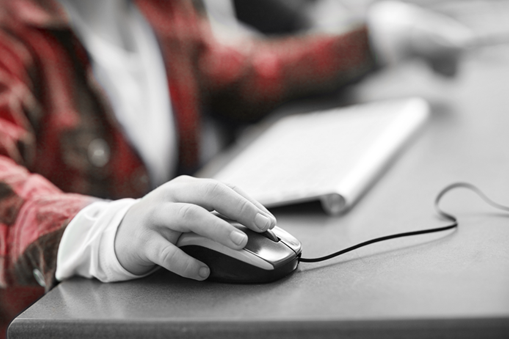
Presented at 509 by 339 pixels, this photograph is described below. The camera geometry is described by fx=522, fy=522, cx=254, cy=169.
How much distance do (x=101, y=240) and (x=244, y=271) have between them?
13 centimetres

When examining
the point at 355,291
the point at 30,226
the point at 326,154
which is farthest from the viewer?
the point at 326,154

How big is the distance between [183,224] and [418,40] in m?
0.85

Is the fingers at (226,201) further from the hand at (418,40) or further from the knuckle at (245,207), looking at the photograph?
the hand at (418,40)

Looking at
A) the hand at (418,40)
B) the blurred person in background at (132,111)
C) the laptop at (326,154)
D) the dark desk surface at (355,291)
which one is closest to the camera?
the dark desk surface at (355,291)

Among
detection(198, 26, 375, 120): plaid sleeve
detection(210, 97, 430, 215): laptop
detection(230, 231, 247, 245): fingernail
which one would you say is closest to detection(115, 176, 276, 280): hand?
detection(230, 231, 247, 245): fingernail

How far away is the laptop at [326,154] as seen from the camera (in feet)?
1.78

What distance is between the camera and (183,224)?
1.27ft

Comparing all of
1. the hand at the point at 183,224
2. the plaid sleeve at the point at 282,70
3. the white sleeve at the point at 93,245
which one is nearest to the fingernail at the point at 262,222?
the hand at the point at 183,224

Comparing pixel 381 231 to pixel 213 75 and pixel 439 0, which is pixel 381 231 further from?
pixel 439 0

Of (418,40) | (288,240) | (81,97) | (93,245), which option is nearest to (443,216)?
(288,240)

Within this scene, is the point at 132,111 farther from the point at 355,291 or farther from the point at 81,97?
the point at 355,291

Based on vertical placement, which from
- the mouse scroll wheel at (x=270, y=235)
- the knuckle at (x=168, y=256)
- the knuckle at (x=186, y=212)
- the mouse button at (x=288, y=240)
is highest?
the knuckle at (x=186, y=212)

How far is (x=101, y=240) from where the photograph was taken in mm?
437

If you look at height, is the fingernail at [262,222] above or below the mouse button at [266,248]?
above
